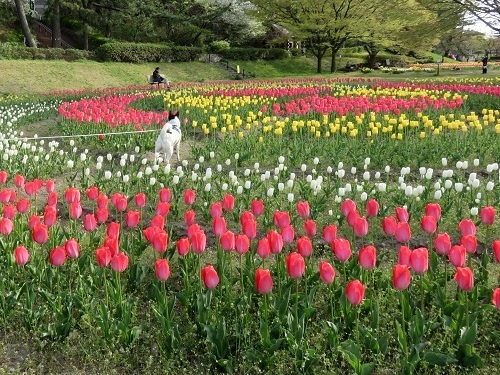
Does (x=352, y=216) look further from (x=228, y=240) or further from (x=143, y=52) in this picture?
(x=143, y=52)

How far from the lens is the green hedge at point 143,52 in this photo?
3419cm

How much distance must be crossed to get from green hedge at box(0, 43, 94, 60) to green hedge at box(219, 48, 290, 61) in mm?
13590

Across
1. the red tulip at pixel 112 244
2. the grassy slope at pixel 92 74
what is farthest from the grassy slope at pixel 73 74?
the red tulip at pixel 112 244

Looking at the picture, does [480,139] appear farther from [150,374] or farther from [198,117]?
[150,374]

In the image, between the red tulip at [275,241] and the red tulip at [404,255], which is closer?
the red tulip at [404,255]

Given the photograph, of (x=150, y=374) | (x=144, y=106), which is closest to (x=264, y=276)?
(x=150, y=374)

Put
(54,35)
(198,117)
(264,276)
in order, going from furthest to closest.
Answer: (54,35) < (198,117) < (264,276)

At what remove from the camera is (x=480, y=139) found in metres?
8.83

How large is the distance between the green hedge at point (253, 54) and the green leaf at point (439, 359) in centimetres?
4193

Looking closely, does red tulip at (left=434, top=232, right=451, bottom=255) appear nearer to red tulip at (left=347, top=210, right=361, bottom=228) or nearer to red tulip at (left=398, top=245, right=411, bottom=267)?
red tulip at (left=398, top=245, right=411, bottom=267)

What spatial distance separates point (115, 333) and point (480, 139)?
25.0ft

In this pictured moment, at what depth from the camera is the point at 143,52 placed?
3616cm

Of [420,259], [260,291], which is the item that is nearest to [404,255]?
[420,259]

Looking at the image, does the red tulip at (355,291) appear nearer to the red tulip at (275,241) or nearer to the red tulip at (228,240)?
the red tulip at (275,241)
